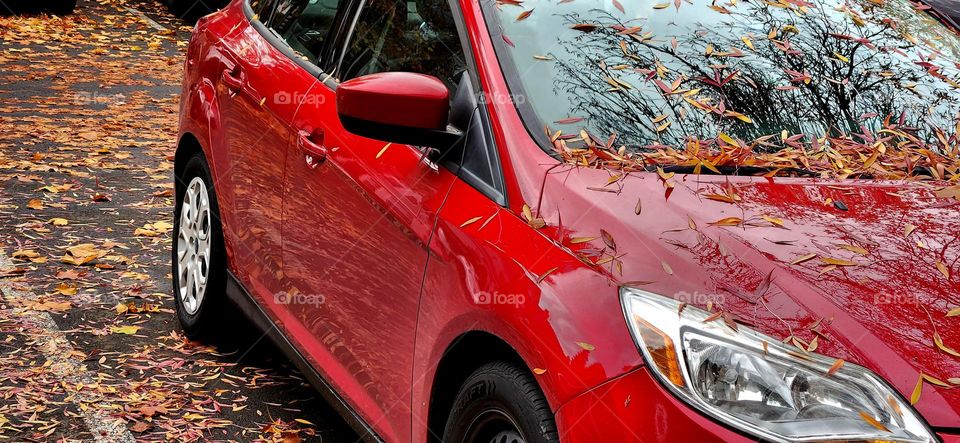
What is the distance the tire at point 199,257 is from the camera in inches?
197

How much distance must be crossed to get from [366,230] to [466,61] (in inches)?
22.8

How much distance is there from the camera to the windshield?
3217 mm

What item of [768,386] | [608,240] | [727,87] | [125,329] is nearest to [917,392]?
[768,386]

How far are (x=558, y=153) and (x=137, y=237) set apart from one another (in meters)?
4.48

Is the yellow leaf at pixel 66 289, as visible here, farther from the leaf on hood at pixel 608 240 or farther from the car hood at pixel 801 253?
the leaf on hood at pixel 608 240

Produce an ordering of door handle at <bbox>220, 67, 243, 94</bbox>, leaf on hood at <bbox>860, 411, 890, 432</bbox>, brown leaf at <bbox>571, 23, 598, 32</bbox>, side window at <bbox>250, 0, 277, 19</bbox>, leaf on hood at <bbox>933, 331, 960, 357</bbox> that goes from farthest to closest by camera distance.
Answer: side window at <bbox>250, 0, 277, 19</bbox> → door handle at <bbox>220, 67, 243, 94</bbox> → brown leaf at <bbox>571, 23, 598, 32</bbox> → leaf on hood at <bbox>933, 331, 960, 357</bbox> → leaf on hood at <bbox>860, 411, 890, 432</bbox>

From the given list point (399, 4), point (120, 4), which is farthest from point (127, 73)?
point (399, 4)

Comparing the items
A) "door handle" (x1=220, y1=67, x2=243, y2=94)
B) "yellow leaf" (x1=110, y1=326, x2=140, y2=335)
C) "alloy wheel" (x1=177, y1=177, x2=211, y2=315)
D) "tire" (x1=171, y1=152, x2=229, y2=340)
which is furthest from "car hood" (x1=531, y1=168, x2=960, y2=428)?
"yellow leaf" (x1=110, y1=326, x2=140, y2=335)

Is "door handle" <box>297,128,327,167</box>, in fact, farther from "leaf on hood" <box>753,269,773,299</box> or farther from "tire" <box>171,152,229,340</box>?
"leaf on hood" <box>753,269,773,299</box>

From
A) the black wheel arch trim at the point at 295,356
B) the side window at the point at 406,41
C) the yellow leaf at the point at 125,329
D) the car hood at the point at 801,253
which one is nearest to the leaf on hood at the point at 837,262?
the car hood at the point at 801,253

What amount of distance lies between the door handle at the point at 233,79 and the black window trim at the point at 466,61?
0.62ft

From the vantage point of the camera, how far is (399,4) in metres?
3.99

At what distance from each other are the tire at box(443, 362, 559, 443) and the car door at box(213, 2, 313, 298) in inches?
59.2

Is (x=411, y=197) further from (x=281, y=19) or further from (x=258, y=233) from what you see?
(x=281, y=19)
